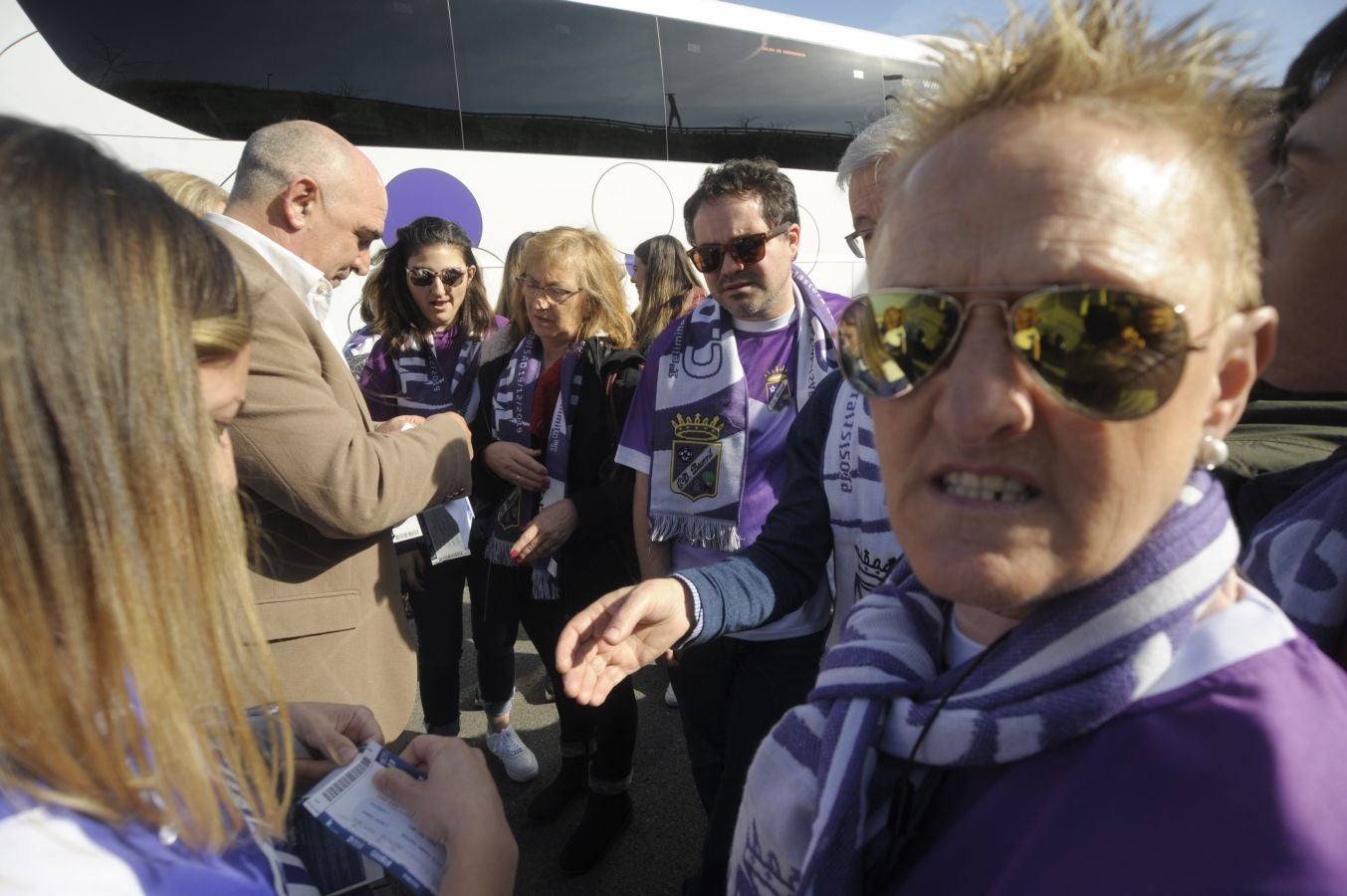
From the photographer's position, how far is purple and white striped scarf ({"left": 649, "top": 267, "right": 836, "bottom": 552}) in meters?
2.38

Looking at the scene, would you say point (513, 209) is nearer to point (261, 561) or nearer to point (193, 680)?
point (261, 561)

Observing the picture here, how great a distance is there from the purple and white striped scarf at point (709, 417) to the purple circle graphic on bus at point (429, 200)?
4.25m

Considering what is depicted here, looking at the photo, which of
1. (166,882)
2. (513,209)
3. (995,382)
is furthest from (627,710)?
(513,209)

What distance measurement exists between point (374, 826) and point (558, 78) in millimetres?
6841

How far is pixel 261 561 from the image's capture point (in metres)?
1.87

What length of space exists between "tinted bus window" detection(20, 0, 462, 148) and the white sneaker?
481 cm

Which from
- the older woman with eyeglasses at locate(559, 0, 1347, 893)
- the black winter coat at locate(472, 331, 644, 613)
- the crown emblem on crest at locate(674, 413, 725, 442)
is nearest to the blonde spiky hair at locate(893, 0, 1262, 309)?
the older woman with eyeglasses at locate(559, 0, 1347, 893)

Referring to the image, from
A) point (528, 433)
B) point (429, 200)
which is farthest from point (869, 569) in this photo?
point (429, 200)

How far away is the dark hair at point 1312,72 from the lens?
1120 millimetres

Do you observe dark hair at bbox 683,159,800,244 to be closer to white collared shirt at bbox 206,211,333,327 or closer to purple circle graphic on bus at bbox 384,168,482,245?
white collared shirt at bbox 206,211,333,327

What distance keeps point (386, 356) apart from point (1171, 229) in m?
3.62

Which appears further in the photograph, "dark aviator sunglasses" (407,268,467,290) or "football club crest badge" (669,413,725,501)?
"dark aviator sunglasses" (407,268,467,290)

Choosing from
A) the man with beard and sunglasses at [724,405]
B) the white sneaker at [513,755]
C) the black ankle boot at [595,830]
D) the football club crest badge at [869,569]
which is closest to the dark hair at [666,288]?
the man with beard and sunglasses at [724,405]

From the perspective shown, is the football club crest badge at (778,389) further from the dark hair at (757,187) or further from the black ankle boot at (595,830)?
the black ankle boot at (595,830)
